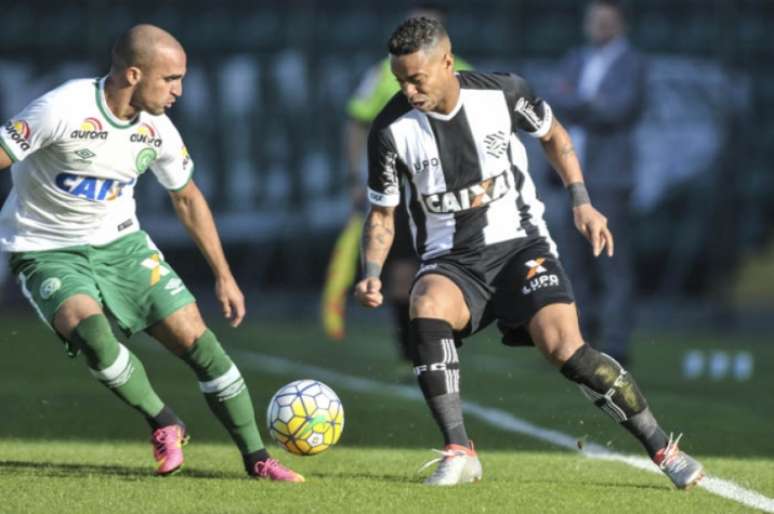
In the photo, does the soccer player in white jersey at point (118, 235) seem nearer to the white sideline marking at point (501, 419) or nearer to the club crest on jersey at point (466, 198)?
the club crest on jersey at point (466, 198)

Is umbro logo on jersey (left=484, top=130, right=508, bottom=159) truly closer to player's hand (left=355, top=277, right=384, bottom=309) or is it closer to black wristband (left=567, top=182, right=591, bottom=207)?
black wristband (left=567, top=182, right=591, bottom=207)

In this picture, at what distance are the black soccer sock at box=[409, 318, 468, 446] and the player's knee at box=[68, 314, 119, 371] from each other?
1.15 metres

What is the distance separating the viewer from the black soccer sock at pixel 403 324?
10.5m

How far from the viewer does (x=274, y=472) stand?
651 centimetres

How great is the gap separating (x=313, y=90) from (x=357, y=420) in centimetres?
940

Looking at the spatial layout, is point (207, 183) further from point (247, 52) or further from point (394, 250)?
point (394, 250)

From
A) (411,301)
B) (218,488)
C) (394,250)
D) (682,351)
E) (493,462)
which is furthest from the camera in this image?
(682,351)

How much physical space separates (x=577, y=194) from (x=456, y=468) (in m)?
1.22

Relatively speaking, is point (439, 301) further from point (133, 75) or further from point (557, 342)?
point (133, 75)

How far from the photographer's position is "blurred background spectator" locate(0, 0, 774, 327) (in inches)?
690

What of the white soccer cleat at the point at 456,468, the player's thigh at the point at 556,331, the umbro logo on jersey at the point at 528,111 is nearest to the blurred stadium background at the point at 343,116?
the umbro logo on jersey at the point at 528,111

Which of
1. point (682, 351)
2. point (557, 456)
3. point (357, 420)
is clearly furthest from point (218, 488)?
point (682, 351)

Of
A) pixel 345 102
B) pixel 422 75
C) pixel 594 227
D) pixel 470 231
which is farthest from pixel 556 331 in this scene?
pixel 345 102

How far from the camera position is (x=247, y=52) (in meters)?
17.8
